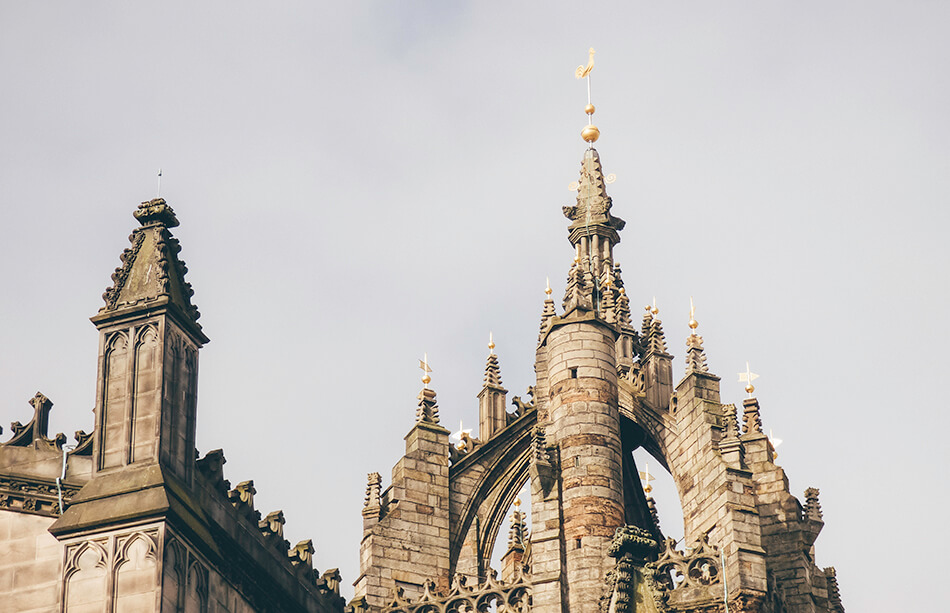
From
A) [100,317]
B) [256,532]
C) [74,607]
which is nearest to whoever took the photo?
[74,607]

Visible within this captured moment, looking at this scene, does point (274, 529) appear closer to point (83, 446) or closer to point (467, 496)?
point (83, 446)

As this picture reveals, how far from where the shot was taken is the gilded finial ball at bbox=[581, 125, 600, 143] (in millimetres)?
70062

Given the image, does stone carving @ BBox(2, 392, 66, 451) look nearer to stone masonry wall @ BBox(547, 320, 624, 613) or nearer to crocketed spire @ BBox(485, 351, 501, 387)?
stone masonry wall @ BBox(547, 320, 624, 613)

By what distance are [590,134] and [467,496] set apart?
17.1 m

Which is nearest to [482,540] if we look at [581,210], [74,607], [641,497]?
[641,497]

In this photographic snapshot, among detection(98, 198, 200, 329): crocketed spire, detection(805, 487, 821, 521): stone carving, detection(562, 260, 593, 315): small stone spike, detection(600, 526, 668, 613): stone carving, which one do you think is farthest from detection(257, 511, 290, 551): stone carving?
detection(805, 487, 821, 521): stone carving

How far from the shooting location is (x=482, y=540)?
188ft

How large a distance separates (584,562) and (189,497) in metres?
20.7

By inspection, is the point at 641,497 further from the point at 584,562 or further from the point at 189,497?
Answer: the point at 189,497

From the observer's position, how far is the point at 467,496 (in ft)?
186

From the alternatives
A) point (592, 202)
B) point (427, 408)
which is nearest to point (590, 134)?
point (592, 202)

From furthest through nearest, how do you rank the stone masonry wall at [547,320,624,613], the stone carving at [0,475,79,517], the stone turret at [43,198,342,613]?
the stone masonry wall at [547,320,624,613] < the stone carving at [0,475,79,517] < the stone turret at [43,198,342,613]

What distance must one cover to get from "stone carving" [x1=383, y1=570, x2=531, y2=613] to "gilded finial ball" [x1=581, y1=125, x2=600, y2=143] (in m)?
22.0

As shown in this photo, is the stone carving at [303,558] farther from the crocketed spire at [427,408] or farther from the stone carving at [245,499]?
the crocketed spire at [427,408]
